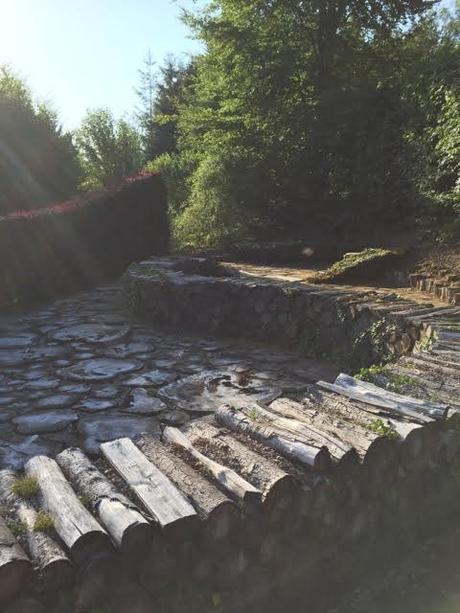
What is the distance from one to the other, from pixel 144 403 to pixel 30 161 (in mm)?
14842

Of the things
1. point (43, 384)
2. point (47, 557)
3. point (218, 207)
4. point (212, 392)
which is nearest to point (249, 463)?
point (47, 557)

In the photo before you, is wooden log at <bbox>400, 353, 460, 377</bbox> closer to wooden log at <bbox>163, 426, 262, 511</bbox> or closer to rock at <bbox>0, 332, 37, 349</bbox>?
wooden log at <bbox>163, 426, 262, 511</bbox>

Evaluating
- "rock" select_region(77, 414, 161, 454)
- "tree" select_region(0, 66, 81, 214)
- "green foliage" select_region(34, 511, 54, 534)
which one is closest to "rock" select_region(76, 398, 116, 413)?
"rock" select_region(77, 414, 161, 454)

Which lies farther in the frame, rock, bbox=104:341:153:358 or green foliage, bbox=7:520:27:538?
rock, bbox=104:341:153:358

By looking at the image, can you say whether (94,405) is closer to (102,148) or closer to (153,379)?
(153,379)

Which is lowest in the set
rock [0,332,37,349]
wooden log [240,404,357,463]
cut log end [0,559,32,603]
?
rock [0,332,37,349]

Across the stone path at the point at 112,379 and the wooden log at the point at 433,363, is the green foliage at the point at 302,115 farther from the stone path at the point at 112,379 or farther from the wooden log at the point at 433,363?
the wooden log at the point at 433,363

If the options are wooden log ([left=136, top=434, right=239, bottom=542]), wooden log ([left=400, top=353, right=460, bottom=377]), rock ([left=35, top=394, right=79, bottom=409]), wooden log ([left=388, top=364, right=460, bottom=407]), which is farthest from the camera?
rock ([left=35, top=394, right=79, bottom=409])

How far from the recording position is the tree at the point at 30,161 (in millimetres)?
15898

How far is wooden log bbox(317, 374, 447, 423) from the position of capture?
101 inches

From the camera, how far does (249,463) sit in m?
2.22

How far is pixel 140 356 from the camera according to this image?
5387mm

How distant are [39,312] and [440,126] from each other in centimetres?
597

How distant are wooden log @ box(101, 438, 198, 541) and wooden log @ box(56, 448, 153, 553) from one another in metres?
0.06
